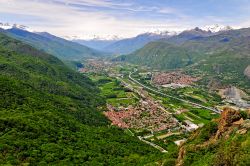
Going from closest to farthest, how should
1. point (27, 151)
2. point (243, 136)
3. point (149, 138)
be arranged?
1. point (243, 136)
2. point (27, 151)
3. point (149, 138)

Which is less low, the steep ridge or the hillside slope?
the steep ridge

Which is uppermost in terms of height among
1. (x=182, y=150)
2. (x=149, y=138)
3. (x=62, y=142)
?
(x=182, y=150)

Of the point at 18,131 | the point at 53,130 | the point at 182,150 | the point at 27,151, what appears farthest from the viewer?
the point at 53,130

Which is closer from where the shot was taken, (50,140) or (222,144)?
(222,144)

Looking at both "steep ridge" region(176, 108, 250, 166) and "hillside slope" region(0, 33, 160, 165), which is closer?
"steep ridge" region(176, 108, 250, 166)

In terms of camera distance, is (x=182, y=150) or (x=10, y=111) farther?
(x=10, y=111)

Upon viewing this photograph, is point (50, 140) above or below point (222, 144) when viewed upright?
below

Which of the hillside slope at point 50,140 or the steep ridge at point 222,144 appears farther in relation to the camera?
the hillside slope at point 50,140

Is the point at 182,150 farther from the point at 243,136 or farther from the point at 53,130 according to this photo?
the point at 53,130

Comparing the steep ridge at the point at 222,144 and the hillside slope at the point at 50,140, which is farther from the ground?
the steep ridge at the point at 222,144

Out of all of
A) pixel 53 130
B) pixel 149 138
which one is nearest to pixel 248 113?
pixel 53 130

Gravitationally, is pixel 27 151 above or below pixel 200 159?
below
